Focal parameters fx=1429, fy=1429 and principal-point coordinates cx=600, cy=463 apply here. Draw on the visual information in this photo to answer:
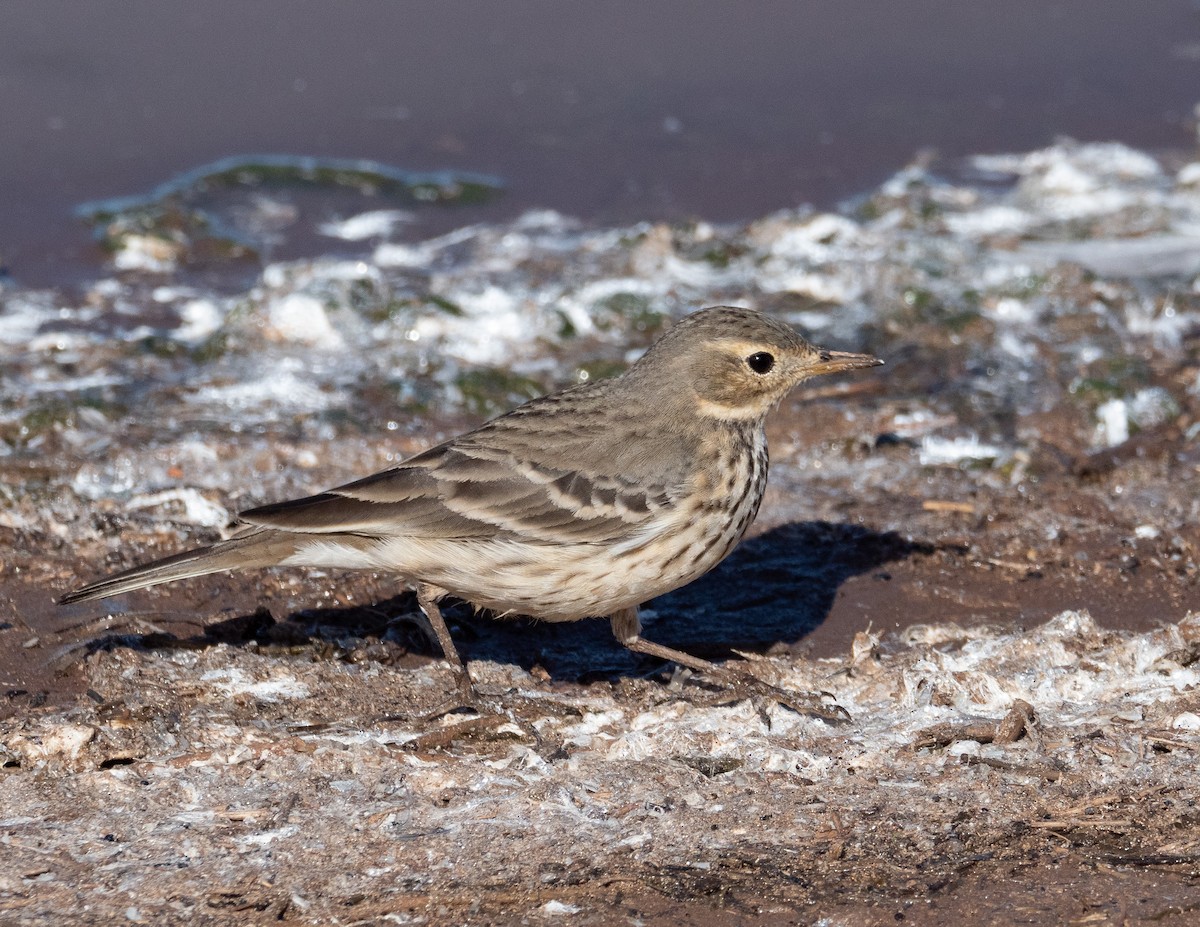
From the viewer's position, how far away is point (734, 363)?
5590 mm

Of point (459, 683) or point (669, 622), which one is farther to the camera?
point (669, 622)

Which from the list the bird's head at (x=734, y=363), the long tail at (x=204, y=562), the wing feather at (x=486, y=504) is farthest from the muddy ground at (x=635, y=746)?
the bird's head at (x=734, y=363)

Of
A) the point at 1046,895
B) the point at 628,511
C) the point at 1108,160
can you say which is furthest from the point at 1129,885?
the point at 1108,160

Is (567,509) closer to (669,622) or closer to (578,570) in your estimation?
(578,570)

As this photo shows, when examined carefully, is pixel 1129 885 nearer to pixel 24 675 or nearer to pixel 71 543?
pixel 24 675

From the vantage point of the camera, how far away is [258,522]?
502 centimetres

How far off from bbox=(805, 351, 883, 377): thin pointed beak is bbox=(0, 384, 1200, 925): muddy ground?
43.0 inches

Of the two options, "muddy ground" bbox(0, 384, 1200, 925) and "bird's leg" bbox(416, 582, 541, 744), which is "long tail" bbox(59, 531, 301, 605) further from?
"bird's leg" bbox(416, 582, 541, 744)

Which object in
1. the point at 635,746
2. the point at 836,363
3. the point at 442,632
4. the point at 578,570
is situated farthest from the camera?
the point at 836,363

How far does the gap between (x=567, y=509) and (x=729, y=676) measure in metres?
0.88

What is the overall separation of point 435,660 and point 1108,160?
8242 millimetres

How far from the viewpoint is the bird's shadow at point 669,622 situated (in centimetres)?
567

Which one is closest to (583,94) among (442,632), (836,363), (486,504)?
(836,363)

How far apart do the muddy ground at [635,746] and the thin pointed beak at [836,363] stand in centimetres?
109
